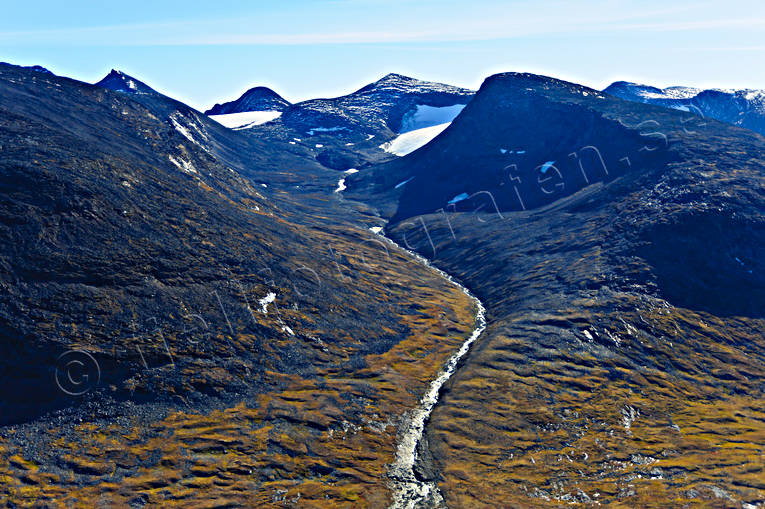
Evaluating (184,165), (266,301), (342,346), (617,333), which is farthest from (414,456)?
(184,165)

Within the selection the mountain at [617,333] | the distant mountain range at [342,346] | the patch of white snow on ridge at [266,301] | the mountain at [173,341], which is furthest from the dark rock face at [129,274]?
the mountain at [617,333]

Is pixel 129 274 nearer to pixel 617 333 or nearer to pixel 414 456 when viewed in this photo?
pixel 414 456

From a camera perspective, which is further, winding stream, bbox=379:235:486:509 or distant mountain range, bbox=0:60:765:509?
distant mountain range, bbox=0:60:765:509

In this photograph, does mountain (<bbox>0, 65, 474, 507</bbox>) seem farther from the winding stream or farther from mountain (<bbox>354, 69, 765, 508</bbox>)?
mountain (<bbox>354, 69, 765, 508</bbox>)

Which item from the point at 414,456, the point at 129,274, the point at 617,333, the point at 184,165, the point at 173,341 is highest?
the point at 184,165

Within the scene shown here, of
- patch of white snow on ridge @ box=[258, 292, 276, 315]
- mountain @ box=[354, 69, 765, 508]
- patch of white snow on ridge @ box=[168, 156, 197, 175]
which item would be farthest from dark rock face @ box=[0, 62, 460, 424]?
mountain @ box=[354, 69, 765, 508]
